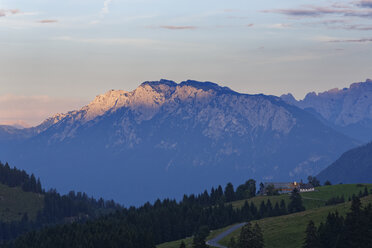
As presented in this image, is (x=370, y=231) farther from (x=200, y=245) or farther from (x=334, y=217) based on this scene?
(x=200, y=245)

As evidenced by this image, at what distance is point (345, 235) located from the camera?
551 ft

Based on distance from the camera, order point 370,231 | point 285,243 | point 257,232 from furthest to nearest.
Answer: point 285,243 → point 257,232 → point 370,231

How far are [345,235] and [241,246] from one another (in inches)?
1007

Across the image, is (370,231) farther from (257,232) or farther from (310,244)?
(257,232)

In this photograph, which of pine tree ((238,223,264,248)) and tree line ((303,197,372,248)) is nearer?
tree line ((303,197,372,248))

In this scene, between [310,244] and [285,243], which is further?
[285,243]

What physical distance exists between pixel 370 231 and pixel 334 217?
16858mm

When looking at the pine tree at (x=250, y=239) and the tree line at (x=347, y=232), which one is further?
the pine tree at (x=250, y=239)

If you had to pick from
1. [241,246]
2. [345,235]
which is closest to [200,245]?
[241,246]

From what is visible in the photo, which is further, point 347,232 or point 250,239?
point 250,239

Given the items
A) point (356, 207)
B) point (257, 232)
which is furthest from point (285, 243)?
point (356, 207)

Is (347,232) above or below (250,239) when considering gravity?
below

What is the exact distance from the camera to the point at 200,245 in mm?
162625

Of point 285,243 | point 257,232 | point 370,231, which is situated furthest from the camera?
point 285,243
